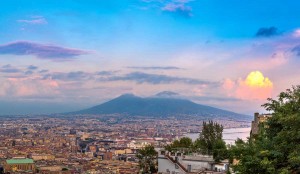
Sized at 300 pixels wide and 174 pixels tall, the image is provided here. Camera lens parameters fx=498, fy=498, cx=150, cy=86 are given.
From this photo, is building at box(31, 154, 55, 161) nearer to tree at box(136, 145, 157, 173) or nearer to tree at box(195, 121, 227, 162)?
tree at box(195, 121, 227, 162)

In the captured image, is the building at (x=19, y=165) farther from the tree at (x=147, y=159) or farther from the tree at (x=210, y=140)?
the tree at (x=147, y=159)

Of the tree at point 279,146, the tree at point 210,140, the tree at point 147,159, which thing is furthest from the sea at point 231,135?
the tree at point 279,146

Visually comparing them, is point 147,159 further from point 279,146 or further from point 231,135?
point 231,135

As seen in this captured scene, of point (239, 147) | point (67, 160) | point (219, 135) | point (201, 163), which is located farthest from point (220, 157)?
point (67, 160)

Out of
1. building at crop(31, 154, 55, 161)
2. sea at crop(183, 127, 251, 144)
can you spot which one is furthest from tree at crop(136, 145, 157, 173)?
building at crop(31, 154, 55, 161)

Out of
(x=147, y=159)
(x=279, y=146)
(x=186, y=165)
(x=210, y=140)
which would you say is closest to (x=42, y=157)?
(x=210, y=140)
